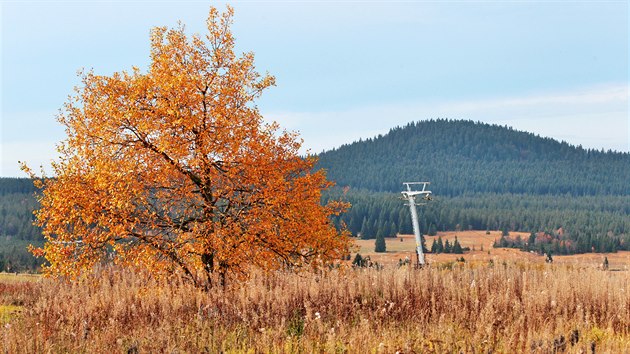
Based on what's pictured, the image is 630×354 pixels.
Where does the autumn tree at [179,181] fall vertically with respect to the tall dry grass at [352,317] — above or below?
above

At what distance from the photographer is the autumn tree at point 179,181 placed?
50.8ft

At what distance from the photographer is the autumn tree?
1549 centimetres

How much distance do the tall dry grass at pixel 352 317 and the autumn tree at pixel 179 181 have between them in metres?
1.09

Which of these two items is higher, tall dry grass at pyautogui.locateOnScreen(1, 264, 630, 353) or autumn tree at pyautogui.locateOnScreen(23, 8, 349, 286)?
autumn tree at pyautogui.locateOnScreen(23, 8, 349, 286)

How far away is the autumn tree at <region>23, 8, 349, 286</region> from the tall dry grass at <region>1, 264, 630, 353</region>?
1.09 metres

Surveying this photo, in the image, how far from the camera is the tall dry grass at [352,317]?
9516mm

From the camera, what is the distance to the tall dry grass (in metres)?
9.52

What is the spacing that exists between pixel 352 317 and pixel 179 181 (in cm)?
719

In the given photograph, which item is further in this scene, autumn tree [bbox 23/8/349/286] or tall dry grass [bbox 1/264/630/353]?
autumn tree [bbox 23/8/349/286]

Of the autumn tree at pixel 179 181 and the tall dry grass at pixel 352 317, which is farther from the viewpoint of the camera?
the autumn tree at pixel 179 181

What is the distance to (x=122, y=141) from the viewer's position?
16422 mm

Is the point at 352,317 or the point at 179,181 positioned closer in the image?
the point at 352,317

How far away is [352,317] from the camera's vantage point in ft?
39.4

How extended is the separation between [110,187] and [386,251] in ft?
613
